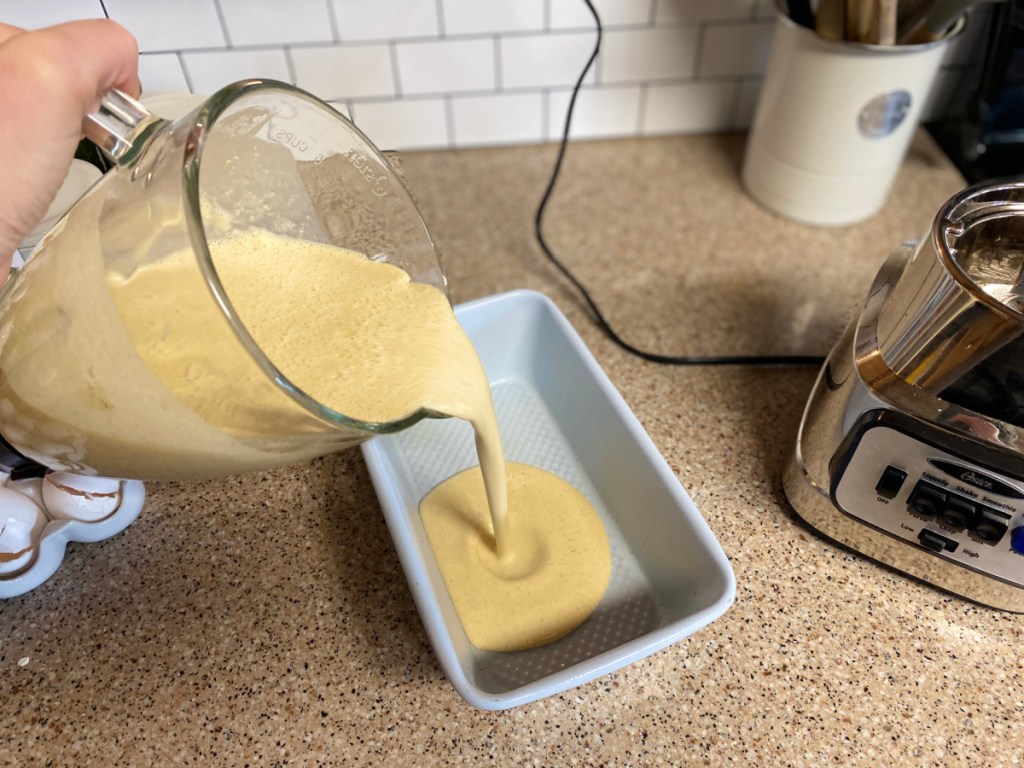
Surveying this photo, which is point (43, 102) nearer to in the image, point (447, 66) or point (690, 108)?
point (447, 66)

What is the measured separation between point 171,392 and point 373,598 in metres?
0.24

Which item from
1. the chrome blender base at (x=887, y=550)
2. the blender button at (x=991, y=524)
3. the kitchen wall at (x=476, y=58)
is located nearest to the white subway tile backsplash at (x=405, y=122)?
the kitchen wall at (x=476, y=58)

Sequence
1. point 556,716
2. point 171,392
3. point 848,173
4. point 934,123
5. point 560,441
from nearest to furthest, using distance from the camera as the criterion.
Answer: point 171,392 → point 556,716 → point 560,441 → point 848,173 → point 934,123

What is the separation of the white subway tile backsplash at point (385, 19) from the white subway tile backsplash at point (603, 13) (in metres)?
0.14

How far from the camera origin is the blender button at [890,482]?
1.59ft

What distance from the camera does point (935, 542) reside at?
0.49 meters

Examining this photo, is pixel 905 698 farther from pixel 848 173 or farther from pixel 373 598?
pixel 848 173

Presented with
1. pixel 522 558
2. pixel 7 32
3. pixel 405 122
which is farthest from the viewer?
pixel 405 122

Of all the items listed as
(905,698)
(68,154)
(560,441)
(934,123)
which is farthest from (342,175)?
(934,123)

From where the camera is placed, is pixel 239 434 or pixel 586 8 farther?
pixel 586 8

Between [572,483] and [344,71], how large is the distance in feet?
1.78

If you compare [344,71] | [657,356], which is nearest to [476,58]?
[344,71]

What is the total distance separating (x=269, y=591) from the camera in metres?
0.54

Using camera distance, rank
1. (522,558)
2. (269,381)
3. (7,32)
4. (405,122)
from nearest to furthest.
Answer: (269,381)
(7,32)
(522,558)
(405,122)
